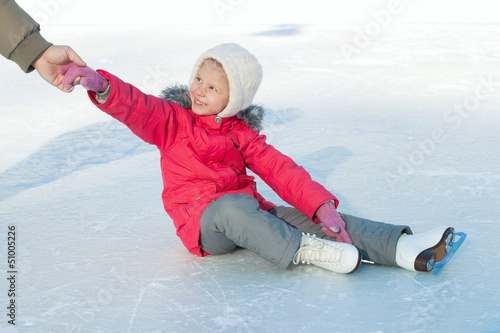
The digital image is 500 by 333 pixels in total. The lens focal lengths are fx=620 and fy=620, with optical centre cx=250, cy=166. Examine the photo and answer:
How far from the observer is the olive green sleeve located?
1.40 meters

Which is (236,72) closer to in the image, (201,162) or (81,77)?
(201,162)

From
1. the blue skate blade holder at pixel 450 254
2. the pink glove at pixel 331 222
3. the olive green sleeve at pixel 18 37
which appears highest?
the olive green sleeve at pixel 18 37

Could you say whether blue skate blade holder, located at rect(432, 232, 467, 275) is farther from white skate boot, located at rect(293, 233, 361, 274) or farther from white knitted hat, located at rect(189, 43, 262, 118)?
white knitted hat, located at rect(189, 43, 262, 118)

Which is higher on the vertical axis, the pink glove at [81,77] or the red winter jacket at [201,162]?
the pink glove at [81,77]

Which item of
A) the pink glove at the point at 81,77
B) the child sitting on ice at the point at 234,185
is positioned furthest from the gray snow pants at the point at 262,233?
the pink glove at the point at 81,77

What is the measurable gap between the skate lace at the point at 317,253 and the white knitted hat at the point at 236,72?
0.47m

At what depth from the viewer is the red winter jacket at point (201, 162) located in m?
1.75

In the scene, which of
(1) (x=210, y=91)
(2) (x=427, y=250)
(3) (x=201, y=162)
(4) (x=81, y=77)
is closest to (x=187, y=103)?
(1) (x=210, y=91)

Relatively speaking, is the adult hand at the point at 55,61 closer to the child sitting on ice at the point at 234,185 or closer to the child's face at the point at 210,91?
the child sitting on ice at the point at 234,185

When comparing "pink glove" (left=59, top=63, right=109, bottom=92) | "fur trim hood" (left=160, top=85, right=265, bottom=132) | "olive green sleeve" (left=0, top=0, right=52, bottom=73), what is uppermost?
"olive green sleeve" (left=0, top=0, right=52, bottom=73)

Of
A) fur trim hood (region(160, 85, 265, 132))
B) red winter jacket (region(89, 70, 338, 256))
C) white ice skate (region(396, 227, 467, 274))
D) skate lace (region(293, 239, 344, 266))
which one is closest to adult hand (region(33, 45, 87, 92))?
red winter jacket (region(89, 70, 338, 256))

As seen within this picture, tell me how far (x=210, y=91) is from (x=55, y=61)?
19.3 inches

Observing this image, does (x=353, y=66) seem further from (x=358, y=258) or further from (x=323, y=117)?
(x=358, y=258)

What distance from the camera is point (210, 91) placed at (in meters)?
1.83
